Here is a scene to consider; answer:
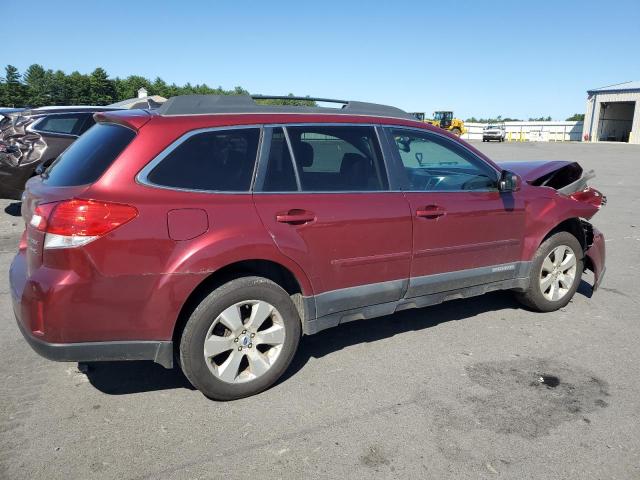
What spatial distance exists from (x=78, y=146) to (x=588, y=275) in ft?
18.6

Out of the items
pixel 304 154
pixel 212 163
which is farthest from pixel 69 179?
pixel 304 154

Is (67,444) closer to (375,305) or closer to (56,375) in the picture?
(56,375)

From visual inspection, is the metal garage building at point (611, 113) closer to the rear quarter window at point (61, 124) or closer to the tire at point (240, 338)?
the rear quarter window at point (61, 124)

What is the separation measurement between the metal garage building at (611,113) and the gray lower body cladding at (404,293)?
54.3 metres

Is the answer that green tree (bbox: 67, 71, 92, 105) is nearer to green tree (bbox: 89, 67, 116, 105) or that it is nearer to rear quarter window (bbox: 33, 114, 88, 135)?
green tree (bbox: 89, 67, 116, 105)

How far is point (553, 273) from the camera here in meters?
4.85

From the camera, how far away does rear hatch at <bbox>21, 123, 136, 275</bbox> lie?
114 inches

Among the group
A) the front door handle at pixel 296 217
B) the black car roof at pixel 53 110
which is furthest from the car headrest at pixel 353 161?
the black car roof at pixel 53 110

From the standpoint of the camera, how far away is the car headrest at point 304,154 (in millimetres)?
3535

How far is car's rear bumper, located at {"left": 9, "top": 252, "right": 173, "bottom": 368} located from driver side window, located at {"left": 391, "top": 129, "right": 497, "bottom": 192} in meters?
2.23

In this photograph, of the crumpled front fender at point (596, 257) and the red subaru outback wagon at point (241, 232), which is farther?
the crumpled front fender at point (596, 257)

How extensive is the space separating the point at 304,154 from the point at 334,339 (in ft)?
5.20

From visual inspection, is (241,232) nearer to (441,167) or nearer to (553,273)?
(441,167)

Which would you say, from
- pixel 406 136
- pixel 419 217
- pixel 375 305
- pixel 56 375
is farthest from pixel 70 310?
pixel 406 136
